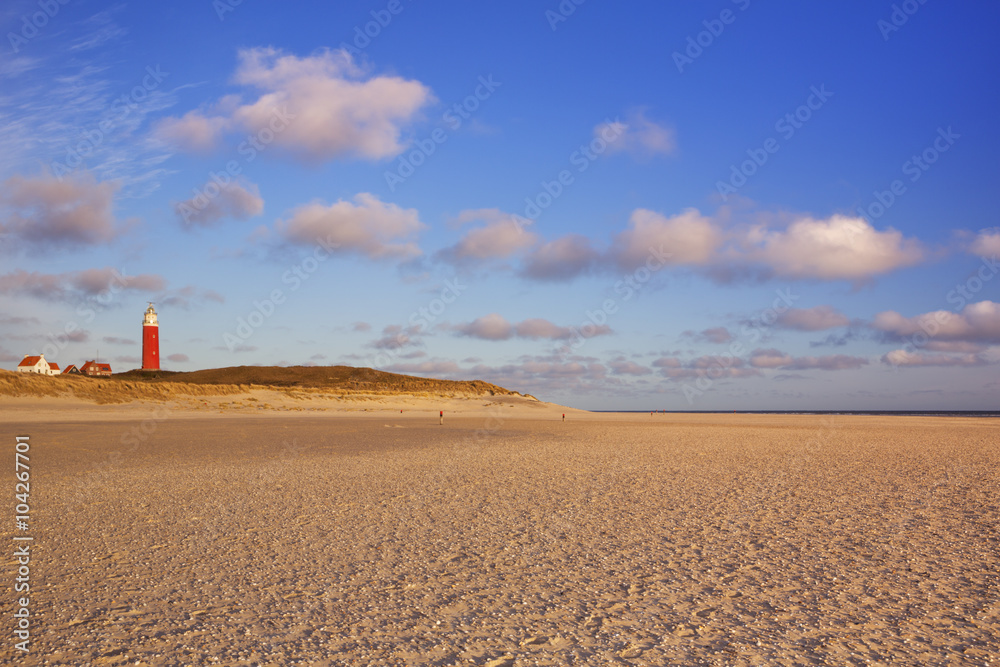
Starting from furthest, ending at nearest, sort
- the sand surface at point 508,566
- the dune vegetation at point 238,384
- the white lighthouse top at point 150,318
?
the white lighthouse top at point 150,318 < the dune vegetation at point 238,384 < the sand surface at point 508,566

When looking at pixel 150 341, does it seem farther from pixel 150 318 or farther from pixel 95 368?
pixel 95 368

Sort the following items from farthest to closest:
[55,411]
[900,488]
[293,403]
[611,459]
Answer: [293,403]
[55,411]
[611,459]
[900,488]

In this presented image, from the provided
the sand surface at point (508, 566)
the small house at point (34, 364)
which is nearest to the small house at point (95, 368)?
the small house at point (34, 364)

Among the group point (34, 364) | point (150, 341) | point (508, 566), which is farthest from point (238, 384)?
point (508, 566)

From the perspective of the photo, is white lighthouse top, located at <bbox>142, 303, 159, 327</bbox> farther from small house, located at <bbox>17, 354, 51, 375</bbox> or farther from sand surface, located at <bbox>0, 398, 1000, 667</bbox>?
sand surface, located at <bbox>0, 398, 1000, 667</bbox>

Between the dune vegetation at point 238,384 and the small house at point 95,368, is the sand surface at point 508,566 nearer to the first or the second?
the dune vegetation at point 238,384

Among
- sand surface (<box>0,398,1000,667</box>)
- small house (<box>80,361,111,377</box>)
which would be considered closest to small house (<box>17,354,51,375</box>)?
small house (<box>80,361,111,377</box>)

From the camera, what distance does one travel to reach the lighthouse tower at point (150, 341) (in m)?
83.6

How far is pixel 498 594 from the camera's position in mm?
6340

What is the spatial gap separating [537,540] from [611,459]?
31.9 feet

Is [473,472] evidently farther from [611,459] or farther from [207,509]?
[207,509]

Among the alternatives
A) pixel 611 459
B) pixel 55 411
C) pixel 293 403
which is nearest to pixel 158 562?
pixel 611 459

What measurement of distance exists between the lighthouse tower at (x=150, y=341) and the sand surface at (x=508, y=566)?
76794mm

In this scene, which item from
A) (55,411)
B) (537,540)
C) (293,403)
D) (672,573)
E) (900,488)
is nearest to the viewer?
(672,573)
